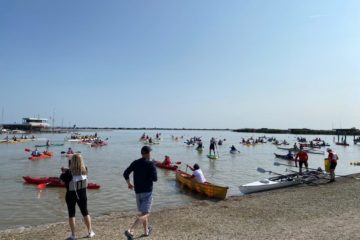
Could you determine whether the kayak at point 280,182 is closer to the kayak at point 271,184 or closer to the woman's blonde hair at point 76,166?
the kayak at point 271,184

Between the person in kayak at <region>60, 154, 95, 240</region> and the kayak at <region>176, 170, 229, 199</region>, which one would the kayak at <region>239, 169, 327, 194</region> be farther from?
the person in kayak at <region>60, 154, 95, 240</region>

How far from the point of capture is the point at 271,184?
692 inches

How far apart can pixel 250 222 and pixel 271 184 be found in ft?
27.7

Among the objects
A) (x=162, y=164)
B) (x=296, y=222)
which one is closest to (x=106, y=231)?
(x=296, y=222)

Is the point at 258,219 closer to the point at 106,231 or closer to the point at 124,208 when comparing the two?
the point at 106,231

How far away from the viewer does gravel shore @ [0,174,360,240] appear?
821 centimetres

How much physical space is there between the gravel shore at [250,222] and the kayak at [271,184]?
144 inches

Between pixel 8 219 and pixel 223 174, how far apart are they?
15412 mm

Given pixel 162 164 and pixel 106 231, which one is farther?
pixel 162 164

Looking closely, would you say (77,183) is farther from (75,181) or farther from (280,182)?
(280,182)

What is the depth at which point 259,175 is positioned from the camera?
23.8 meters

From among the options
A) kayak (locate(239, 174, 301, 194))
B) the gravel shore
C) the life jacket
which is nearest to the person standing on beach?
the life jacket

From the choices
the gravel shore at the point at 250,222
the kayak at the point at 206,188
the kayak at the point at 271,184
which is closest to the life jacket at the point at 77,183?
the gravel shore at the point at 250,222

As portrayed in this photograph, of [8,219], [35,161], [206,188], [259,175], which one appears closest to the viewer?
[8,219]
